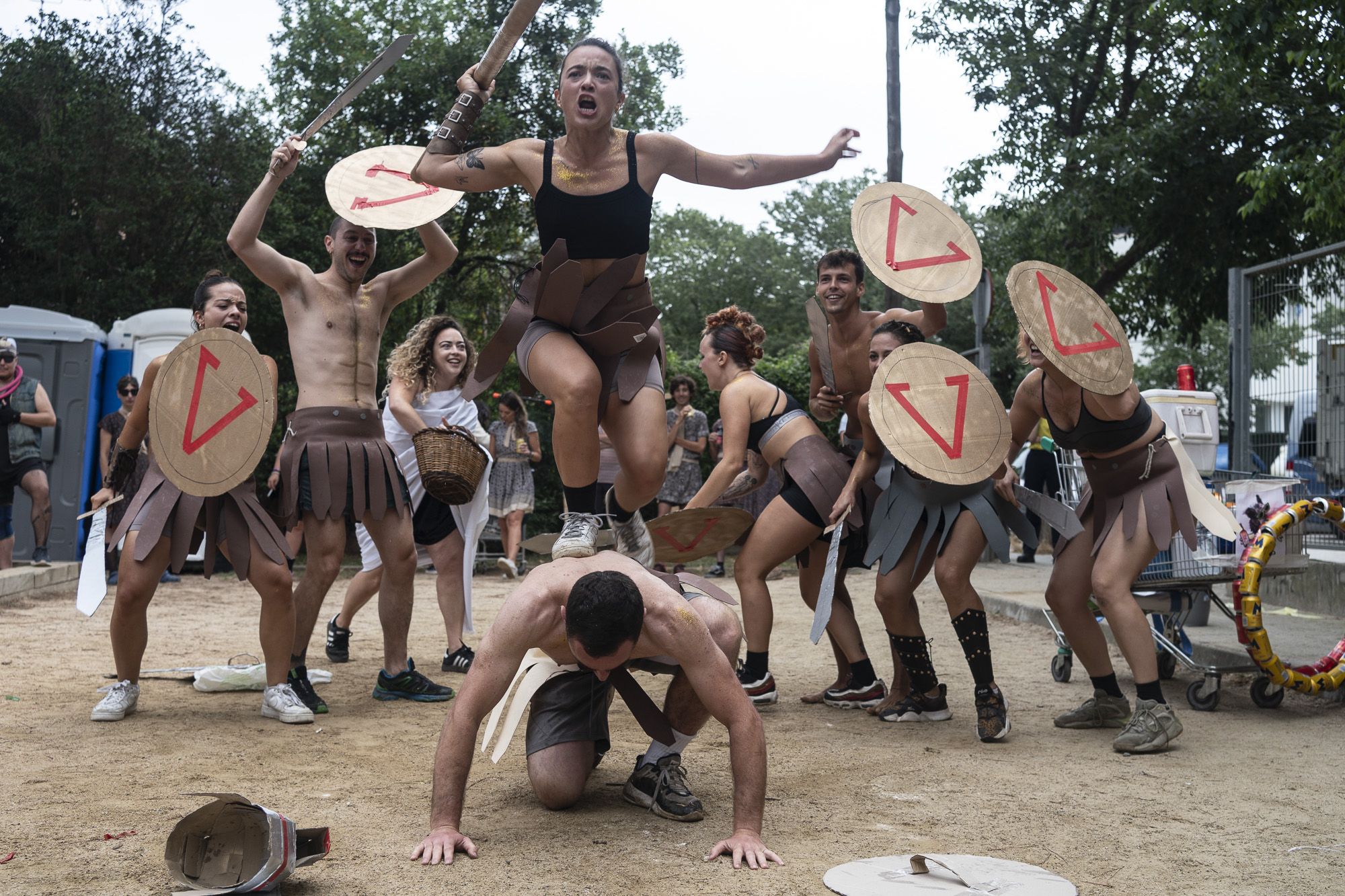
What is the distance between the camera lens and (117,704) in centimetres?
473

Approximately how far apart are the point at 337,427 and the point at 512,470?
653cm

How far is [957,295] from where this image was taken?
505 cm

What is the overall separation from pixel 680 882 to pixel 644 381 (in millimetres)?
1831

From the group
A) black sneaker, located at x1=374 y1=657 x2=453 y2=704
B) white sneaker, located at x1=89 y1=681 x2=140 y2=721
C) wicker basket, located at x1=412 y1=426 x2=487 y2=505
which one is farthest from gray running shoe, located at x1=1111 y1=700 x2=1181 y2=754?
white sneaker, located at x1=89 y1=681 x2=140 y2=721

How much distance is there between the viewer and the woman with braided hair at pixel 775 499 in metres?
5.36

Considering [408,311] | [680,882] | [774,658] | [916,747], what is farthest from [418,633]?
[408,311]

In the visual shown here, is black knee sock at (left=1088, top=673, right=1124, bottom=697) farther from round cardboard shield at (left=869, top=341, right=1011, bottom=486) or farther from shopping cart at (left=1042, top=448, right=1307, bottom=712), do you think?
round cardboard shield at (left=869, top=341, right=1011, bottom=486)

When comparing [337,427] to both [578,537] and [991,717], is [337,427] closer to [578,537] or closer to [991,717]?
[578,537]

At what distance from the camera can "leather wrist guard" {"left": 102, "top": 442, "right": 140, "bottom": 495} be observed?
488 centimetres

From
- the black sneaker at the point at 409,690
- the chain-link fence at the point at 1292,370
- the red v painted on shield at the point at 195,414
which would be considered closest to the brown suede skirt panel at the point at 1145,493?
the chain-link fence at the point at 1292,370

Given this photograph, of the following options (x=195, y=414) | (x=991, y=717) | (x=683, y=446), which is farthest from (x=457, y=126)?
(x=683, y=446)

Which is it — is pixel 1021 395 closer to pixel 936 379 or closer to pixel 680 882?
pixel 936 379

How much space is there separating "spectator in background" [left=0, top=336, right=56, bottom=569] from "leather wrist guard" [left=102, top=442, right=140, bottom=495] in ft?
17.4

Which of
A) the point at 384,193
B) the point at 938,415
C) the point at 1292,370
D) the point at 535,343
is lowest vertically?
the point at 938,415
